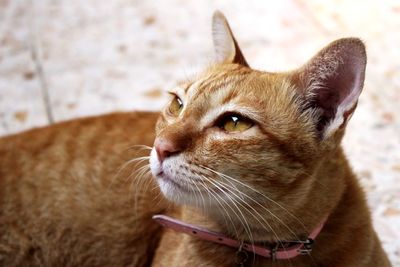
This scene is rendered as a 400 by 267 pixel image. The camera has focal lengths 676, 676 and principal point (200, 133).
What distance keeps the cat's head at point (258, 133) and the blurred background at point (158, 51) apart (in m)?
1.37

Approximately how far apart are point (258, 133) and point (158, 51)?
2599 millimetres

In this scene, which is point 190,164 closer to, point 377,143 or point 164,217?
point 164,217

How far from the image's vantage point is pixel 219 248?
232 cm

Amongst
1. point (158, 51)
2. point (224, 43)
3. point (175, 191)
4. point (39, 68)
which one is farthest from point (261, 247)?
point (39, 68)

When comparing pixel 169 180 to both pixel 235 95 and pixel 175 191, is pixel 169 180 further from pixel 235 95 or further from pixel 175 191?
pixel 235 95

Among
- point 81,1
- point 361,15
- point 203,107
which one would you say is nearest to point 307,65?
point 203,107

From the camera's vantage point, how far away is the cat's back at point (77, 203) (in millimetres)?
2682

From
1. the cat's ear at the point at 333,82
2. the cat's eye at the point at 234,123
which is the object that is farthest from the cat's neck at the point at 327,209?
the cat's eye at the point at 234,123

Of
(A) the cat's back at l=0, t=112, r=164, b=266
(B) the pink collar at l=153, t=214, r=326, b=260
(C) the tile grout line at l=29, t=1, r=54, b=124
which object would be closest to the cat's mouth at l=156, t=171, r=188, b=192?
(B) the pink collar at l=153, t=214, r=326, b=260

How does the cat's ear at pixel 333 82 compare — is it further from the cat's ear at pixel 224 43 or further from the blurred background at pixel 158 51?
the blurred background at pixel 158 51

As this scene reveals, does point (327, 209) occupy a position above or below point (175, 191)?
below

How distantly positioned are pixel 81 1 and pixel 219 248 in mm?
3311

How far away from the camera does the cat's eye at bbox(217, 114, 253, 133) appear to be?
2033 millimetres

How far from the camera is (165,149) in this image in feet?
6.52
